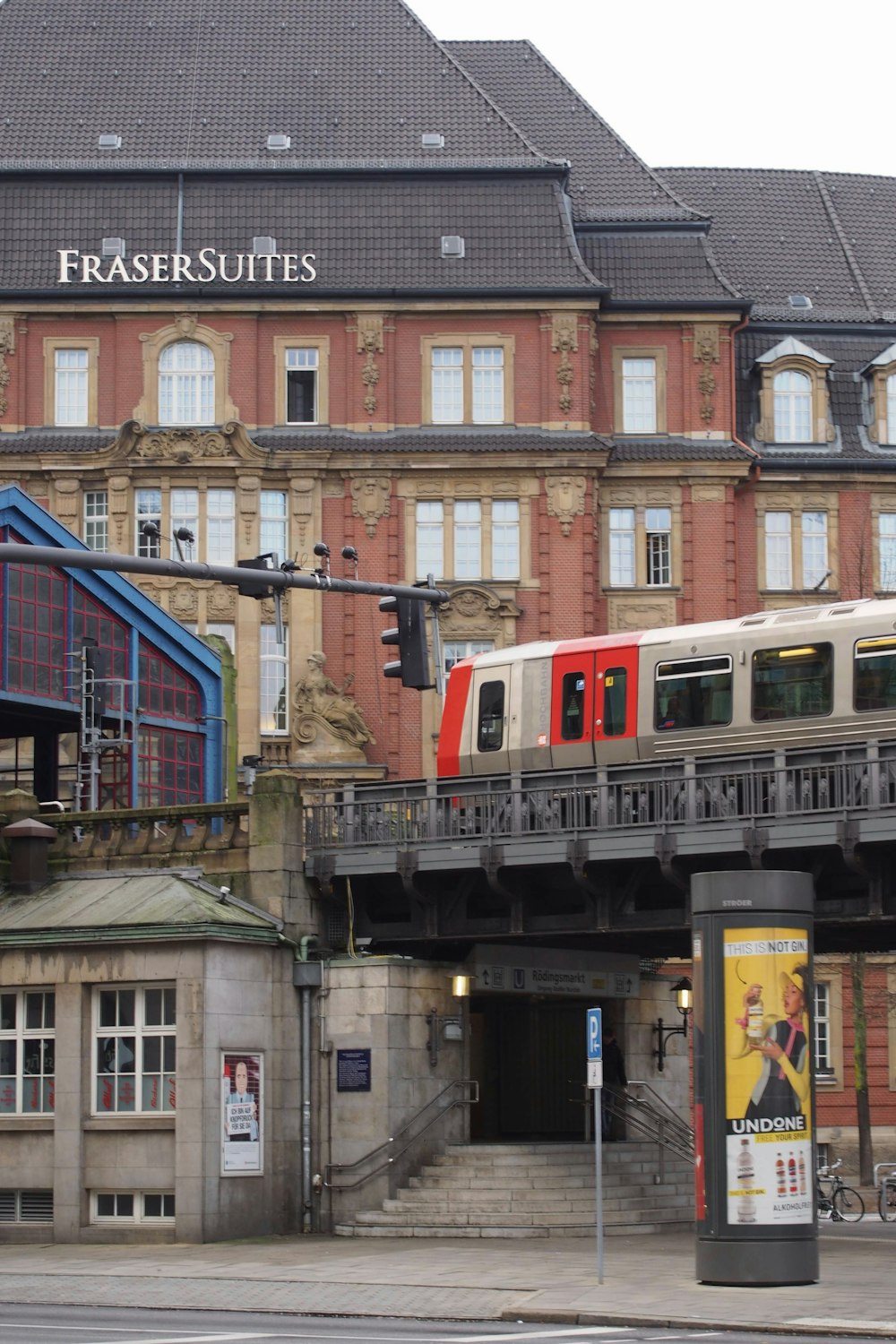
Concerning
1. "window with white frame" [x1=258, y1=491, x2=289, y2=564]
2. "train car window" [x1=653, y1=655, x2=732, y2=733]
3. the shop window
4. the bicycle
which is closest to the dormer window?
the shop window

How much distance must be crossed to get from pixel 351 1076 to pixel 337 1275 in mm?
7905

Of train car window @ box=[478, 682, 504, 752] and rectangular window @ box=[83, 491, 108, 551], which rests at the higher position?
rectangular window @ box=[83, 491, 108, 551]

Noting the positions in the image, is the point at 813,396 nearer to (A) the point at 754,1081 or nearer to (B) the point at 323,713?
(B) the point at 323,713

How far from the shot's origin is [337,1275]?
96.3 ft

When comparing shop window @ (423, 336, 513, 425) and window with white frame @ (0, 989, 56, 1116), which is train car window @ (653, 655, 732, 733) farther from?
shop window @ (423, 336, 513, 425)

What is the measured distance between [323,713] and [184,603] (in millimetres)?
4758

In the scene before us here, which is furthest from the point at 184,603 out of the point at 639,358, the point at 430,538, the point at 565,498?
the point at 639,358

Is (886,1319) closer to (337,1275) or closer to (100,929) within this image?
(337,1275)

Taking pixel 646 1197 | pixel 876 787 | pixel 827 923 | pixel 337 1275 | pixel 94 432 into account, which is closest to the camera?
pixel 337 1275

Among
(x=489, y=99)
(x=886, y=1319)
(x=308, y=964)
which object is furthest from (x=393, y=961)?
(x=489, y=99)

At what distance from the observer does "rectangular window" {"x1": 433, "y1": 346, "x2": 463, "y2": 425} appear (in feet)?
210

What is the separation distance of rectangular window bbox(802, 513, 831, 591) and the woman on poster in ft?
132

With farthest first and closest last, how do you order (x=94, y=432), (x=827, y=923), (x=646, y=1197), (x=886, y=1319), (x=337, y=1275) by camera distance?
(x=94, y=432), (x=646, y=1197), (x=827, y=923), (x=337, y=1275), (x=886, y=1319)

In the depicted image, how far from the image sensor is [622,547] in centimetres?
6456
